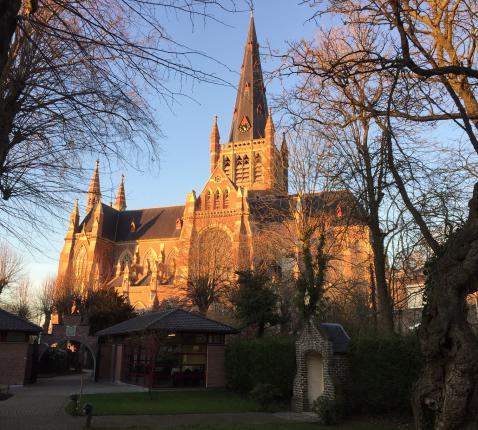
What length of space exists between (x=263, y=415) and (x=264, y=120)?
173 ft

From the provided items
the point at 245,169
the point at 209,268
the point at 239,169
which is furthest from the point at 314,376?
the point at 239,169

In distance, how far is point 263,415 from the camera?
48.1ft

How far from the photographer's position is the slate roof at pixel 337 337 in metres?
14.8

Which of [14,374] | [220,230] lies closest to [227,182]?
[220,230]

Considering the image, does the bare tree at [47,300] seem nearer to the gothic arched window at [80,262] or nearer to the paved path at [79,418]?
the gothic arched window at [80,262]

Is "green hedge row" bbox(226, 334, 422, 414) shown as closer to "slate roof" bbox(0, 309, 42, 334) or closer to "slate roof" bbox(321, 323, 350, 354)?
"slate roof" bbox(321, 323, 350, 354)

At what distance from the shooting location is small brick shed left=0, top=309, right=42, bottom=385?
939 inches

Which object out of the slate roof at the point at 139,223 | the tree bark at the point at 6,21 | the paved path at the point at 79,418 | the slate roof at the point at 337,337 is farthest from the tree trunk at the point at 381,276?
the slate roof at the point at 139,223

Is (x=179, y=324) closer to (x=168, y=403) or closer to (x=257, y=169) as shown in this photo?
(x=168, y=403)

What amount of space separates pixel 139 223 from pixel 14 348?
4447cm

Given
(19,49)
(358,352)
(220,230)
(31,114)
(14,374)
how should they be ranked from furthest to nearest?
(220,230), (14,374), (358,352), (31,114), (19,49)

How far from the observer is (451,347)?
4.77 m

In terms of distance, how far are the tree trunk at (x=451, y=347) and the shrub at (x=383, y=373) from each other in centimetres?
848

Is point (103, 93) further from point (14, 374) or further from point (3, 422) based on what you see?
point (14, 374)
